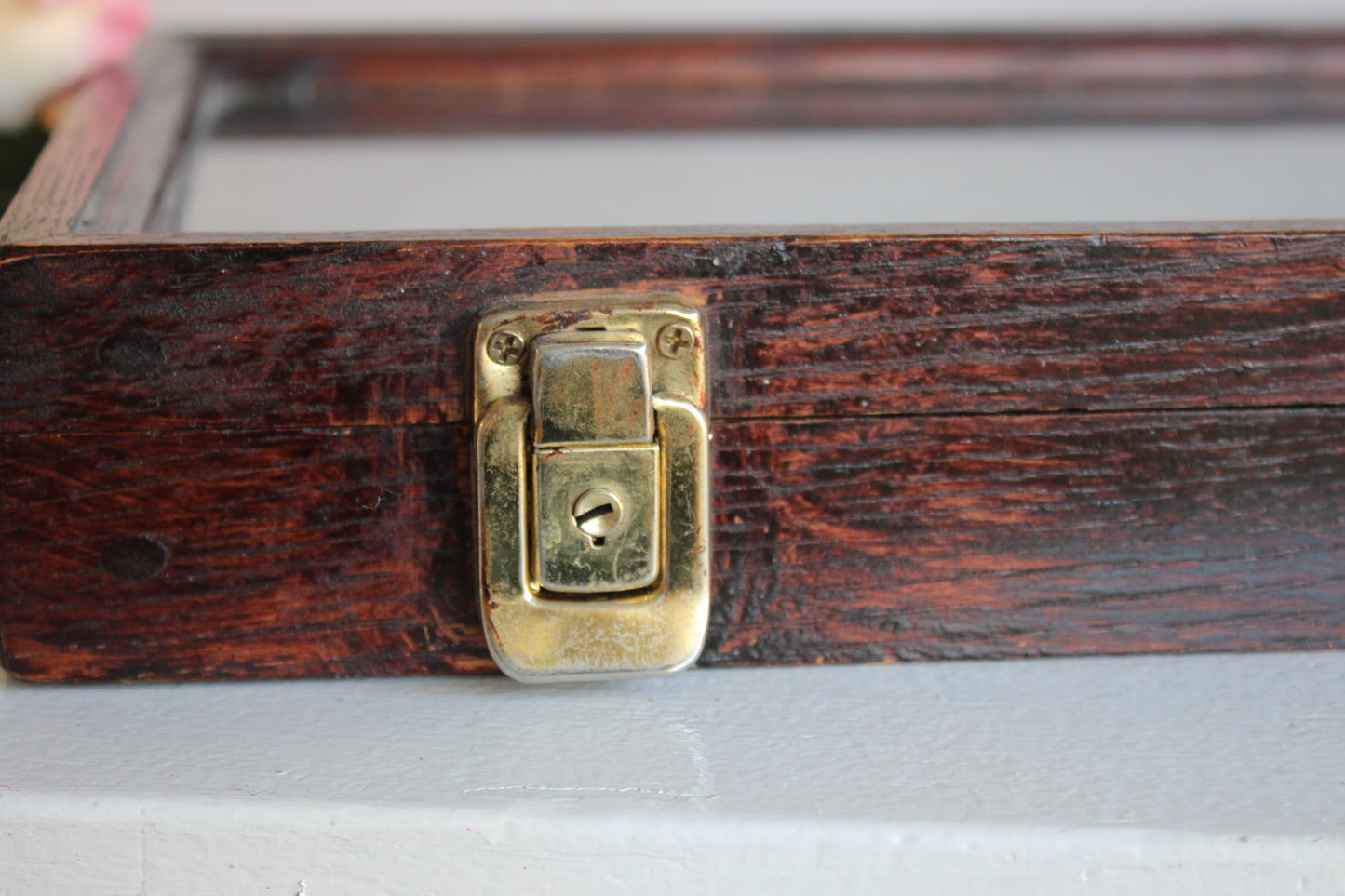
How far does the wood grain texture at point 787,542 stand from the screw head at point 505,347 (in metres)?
0.05

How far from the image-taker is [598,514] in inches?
21.9

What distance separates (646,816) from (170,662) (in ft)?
0.87

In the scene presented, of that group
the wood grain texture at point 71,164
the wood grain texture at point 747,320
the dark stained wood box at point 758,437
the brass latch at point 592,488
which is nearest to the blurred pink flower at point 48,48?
the wood grain texture at point 71,164

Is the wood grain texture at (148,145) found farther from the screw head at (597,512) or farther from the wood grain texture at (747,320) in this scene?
the screw head at (597,512)

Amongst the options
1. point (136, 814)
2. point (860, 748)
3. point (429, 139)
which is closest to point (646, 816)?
point (860, 748)

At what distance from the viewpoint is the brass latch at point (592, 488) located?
1.78 ft

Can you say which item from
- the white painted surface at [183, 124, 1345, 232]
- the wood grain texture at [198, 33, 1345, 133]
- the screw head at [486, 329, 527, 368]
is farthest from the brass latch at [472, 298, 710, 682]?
the wood grain texture at [198, 33, 1345, 133]

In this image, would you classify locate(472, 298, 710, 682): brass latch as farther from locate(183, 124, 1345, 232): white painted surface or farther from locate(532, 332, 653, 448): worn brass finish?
locate(183, 124, 1345, 232): white painted surface

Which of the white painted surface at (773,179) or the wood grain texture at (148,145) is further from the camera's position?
the white painted surface at (773,179)

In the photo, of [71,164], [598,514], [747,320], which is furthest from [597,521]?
[71,164]

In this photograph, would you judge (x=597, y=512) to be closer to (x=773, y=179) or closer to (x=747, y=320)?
(x=747, y=320)

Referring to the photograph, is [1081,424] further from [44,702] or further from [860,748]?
[44,702]

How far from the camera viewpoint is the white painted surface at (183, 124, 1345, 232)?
2.57 ft

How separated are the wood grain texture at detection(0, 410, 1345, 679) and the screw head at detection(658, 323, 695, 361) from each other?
0.05 m
